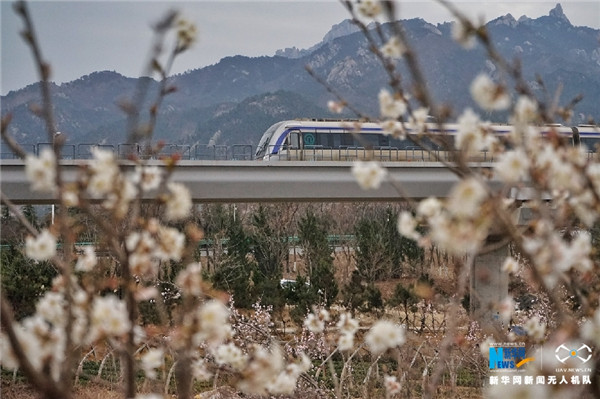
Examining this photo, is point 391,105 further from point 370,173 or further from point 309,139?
point 309,139

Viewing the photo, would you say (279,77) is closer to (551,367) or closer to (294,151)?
(294,151)

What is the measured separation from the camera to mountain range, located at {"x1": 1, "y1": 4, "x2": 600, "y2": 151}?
9038cm

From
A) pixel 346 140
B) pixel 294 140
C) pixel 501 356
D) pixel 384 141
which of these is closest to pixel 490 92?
pixel 501 356

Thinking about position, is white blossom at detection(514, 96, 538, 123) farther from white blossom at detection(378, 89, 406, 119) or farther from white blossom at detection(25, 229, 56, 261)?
white blossom at detection(25, 229, 56, 261)

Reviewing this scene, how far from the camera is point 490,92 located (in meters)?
1.61

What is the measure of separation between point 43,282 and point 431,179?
8.53 meters

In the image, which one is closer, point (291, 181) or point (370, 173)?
point (370, 173)

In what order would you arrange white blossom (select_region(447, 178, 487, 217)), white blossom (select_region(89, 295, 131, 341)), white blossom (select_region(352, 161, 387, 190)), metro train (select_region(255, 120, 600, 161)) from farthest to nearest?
metro train (select_region(255, 120, 600, 161))
white blossom (select_region(352, 161, 387, 190))
white blossom (select_region(89, 295, 131, 341))
white blossom (select_region(447, 178, 487, 217))

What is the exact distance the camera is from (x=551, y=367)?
3.95ft

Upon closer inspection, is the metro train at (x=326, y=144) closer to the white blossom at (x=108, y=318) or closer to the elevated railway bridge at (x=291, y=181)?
the elevated railway bridge at (x=291, y=181)

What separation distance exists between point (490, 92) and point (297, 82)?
140481 mm

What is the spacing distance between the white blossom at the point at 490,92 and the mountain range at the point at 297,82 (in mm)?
68936

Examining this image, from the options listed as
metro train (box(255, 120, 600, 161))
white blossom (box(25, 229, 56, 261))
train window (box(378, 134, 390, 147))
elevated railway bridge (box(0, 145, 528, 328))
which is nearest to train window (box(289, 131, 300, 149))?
metro train (box(255, 120, 600, 161))

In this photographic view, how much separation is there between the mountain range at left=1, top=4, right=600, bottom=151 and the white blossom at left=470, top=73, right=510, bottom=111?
68936 mm
